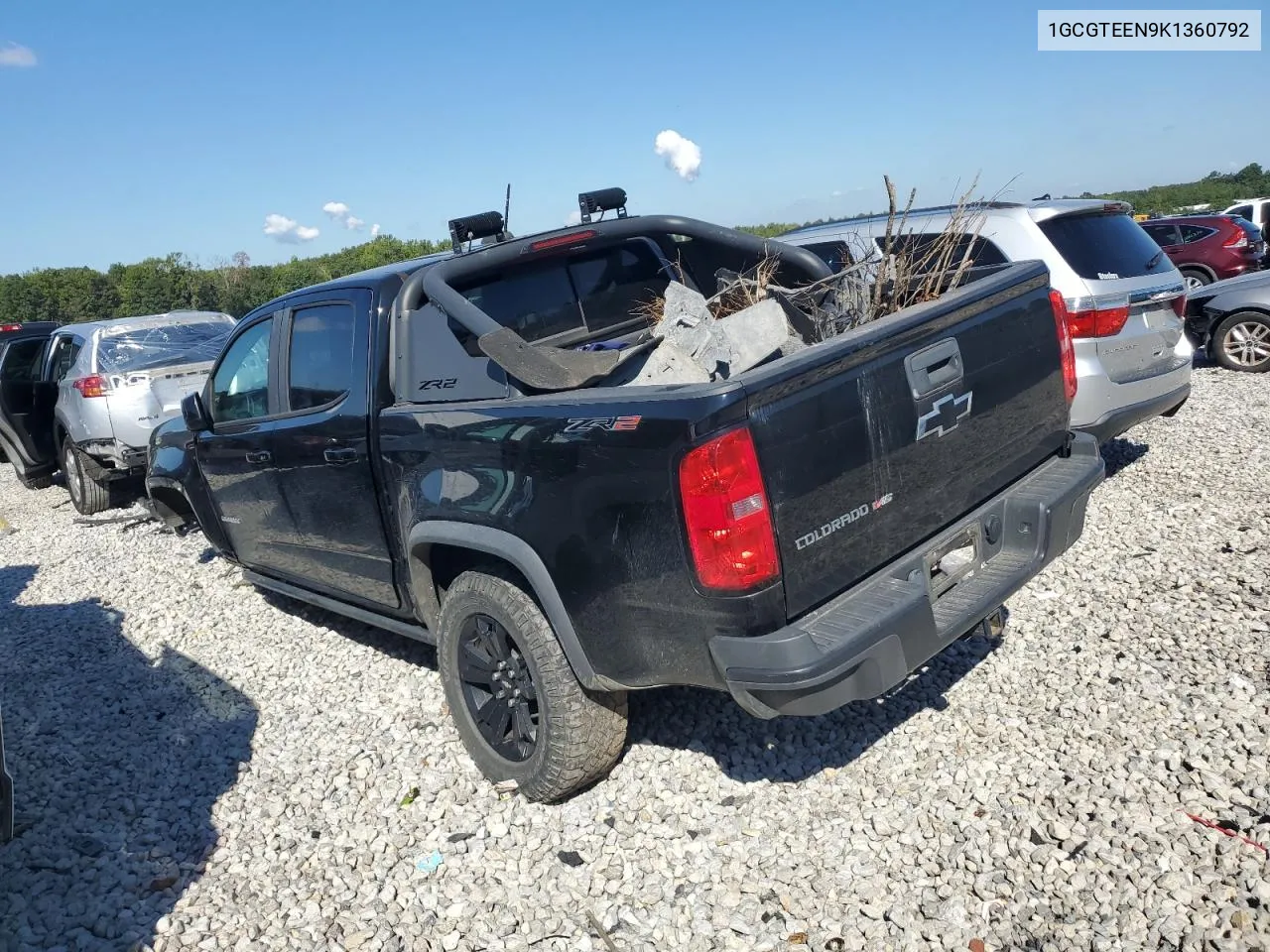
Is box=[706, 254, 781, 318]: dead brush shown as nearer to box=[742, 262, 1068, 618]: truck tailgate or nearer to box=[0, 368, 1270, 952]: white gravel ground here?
box=[742, 262, 1068, 618]: truck tailgate

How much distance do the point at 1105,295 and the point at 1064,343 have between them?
203 cm

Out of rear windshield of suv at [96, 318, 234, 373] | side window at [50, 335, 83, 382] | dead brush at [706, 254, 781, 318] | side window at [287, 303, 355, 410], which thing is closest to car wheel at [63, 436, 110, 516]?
side window at [50, 335, 83, 382]

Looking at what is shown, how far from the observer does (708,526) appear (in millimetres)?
2535

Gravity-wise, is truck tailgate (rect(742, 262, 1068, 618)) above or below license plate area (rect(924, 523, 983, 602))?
above

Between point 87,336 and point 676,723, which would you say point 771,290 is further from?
point 87,336

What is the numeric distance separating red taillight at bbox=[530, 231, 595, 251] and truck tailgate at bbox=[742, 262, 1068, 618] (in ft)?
5.10

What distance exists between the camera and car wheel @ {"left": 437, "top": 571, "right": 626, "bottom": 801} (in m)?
3.17

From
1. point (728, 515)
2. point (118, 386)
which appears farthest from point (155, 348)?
point (728, 515)

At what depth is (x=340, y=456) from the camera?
155 inches

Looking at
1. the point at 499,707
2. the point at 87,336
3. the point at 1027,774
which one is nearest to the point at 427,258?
the point at 499,707

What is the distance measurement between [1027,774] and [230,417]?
4.17 m

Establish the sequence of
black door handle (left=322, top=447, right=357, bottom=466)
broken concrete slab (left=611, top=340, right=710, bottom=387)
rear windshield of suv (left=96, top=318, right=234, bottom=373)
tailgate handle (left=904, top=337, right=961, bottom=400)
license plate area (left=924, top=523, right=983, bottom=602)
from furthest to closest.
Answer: rear windshield of suv (left=96, top=318, right=234, bottom=373) → black door handle (left=322, top=447, right=357, bottom=466) → broken concrete slab (left=611, top=340, right=710, bottom=387) → license plate area (left=924, top=523, right=983, bottom=602) → tailgate handle (left=904, top=337, right=961, bottom=400)

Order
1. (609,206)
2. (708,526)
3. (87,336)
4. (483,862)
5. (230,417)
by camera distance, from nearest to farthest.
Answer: (708,526) → (483,862) → (609,206) → (230,417) → (87,336)

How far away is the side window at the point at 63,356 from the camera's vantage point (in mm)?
9258
